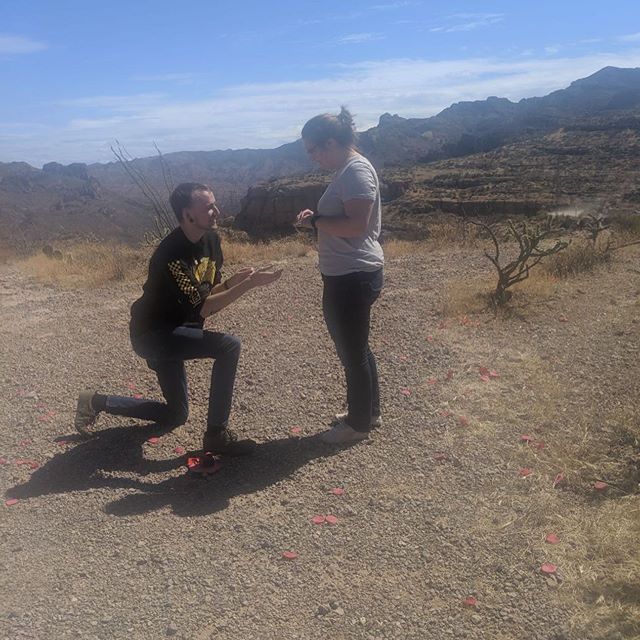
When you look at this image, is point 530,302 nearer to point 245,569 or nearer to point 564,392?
point 564,392

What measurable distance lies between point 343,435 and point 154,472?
106 cm

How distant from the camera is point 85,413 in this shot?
153 inches

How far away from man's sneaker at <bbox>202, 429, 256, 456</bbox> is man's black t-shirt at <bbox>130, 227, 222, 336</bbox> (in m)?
0.62

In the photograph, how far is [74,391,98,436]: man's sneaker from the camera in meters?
3.89

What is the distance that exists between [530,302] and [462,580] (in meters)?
4.38

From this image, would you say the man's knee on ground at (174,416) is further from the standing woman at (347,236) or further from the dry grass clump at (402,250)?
the dry grass clump at (402,250)

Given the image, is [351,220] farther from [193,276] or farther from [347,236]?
[193,276]

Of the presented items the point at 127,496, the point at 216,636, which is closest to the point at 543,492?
the point at 216,636

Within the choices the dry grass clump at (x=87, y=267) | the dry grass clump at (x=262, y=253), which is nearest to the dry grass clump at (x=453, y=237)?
the dry grass clump at (x=262, y=253)

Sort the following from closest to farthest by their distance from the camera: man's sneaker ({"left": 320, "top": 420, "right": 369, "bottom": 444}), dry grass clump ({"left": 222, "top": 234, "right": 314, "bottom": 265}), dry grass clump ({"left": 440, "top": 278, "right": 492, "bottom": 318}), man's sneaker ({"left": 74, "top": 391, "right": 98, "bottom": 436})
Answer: man's sneaker ({"left": 320, "top": 420, "right": 369, "bottom": 444}), man's sneaker ({"left": 74, "top": 391, "right": 98, "bottom": 436}), dry grass clump ({"left": 440, "top": 278, "right": 492, "bottom": 318}), dry grass clump ({"left": 222, "top": 234, "right": 314, "bottom": 265})

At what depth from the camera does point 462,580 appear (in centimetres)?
251

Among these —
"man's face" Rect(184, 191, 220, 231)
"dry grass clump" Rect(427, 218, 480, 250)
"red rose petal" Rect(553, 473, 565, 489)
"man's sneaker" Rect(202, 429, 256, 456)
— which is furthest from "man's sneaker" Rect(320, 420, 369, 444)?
"dry grass clump" Rect(427, 218, 480, 250)

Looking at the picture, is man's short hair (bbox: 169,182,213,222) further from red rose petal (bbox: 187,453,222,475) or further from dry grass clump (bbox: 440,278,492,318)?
dry grass clump (bbox: 440,278,492,318)

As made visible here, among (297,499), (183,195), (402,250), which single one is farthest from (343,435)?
(402,250)
